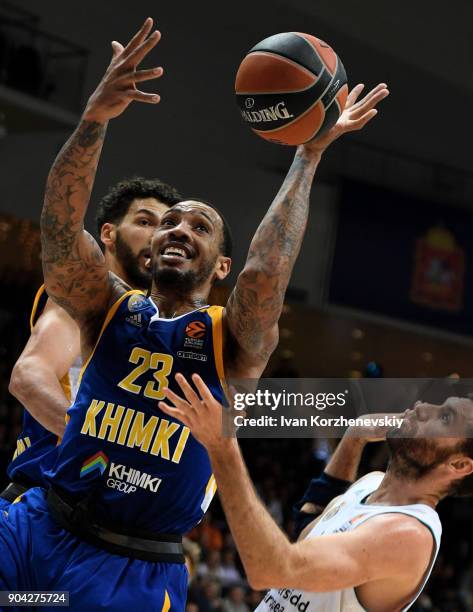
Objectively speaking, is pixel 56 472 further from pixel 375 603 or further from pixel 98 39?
pixel 98 39

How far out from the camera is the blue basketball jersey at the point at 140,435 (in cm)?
325

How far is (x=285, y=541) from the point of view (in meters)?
2.73

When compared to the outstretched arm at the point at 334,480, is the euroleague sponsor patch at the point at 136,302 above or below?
above

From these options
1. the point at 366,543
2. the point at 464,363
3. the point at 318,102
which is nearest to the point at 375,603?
the point at 366,543

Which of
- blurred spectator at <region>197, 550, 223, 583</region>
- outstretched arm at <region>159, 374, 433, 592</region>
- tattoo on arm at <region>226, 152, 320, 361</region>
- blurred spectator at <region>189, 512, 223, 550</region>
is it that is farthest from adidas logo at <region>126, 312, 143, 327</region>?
blurred spectator at <region>189, 512, 223, 550</region>

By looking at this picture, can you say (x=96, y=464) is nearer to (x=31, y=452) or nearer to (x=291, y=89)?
(x=31, y=452)

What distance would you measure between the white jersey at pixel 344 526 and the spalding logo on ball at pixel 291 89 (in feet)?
4.42

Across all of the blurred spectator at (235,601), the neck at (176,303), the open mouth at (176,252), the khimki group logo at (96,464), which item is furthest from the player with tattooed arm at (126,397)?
the blurred spectator at (235,601)

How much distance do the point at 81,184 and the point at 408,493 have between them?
1.62m

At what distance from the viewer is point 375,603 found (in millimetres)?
3359

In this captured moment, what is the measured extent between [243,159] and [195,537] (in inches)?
264

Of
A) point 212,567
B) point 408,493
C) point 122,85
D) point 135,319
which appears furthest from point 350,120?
point 212,567

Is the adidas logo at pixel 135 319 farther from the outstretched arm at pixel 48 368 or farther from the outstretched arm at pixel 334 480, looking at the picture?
the outstretched arm at pixel 334 480

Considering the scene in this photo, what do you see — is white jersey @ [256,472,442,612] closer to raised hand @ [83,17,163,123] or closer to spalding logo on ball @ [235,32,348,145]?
spalding logo on ball @ [235,32,348,145]
